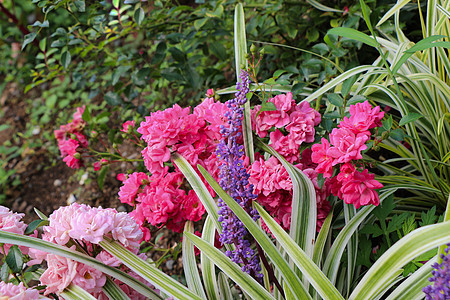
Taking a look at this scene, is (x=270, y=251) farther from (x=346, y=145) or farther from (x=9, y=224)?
(x=9, y=224)

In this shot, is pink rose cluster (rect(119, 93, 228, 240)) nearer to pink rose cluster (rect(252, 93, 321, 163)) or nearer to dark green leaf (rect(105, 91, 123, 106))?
pink rose cluster (rect(252, 93, 321, 163))

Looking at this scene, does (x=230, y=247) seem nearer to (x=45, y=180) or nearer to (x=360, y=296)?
(x=360, y=296)

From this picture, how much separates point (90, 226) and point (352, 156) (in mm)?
562

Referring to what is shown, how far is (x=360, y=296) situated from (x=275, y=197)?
0.91 feet

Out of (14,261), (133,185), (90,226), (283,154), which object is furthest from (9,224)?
(283,154)

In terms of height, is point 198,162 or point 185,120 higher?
point 185,120

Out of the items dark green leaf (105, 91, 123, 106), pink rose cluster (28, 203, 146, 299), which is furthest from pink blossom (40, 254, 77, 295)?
dark green leaf (105, 91, 123, 106)

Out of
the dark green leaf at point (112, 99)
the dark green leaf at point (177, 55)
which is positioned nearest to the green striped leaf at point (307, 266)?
the dark green leaf at point (177, 55)

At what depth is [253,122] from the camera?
1.02 m

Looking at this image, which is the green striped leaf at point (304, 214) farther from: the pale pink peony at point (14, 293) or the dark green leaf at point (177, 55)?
the dark green leaf at point (177, 55)

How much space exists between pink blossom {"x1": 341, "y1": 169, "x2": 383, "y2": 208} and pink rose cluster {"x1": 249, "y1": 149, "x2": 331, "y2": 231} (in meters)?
0.10

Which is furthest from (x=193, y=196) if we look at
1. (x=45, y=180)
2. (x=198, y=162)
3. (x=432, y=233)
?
(x=45, y=180)

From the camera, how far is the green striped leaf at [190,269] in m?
0.99

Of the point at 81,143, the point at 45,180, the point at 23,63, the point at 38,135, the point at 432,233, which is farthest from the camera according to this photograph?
the point at 23,63
